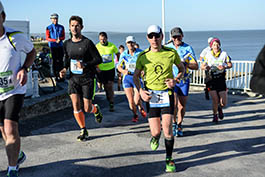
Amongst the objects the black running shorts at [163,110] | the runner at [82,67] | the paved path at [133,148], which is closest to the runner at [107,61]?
the paved path at [133,148]

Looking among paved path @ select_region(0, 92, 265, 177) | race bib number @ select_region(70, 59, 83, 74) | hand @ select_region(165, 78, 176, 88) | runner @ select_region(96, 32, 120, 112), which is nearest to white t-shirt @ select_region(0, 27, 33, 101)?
paved path @ select_region(0, 92, 265, 177)

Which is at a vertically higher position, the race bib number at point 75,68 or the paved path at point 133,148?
the race bib number at point 75,68

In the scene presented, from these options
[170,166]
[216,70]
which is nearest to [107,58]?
[216,70]

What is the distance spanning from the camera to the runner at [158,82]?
4.71m

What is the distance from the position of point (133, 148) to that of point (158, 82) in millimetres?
1495

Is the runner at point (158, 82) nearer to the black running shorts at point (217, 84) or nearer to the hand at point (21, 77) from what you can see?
the hand at point (21, 77)

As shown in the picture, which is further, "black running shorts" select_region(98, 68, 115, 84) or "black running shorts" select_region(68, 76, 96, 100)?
"black running shorts" select_region(98, 68, 115, 84)

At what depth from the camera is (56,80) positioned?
35.8ft

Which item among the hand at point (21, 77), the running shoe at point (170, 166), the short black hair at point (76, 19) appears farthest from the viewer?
the short black hair at point (76, 19)

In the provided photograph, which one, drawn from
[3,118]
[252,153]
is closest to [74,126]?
[3,118]

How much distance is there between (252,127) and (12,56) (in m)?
5.42

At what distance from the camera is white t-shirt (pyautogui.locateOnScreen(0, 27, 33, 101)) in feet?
13.3

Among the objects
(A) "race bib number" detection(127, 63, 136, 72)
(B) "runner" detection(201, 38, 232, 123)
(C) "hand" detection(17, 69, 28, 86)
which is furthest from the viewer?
(A) "race bib number" detection(127, 63, 136, 72)

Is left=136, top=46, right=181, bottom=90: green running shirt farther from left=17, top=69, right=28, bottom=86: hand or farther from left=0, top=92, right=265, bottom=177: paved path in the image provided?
left=17, top=69, right=28, bottom=86: hand
